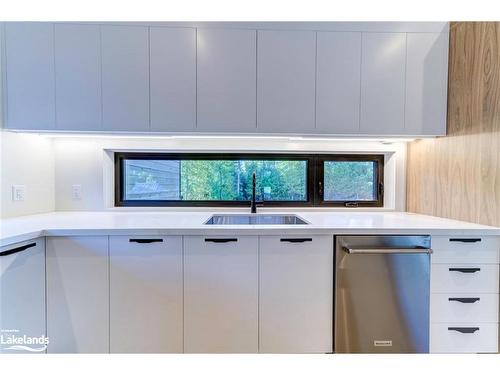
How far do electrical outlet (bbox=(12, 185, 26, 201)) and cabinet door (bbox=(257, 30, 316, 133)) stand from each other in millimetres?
1702

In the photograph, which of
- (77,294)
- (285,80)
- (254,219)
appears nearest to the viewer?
(77,294)

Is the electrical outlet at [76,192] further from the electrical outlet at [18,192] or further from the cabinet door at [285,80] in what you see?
the cabinet door at [285,80]

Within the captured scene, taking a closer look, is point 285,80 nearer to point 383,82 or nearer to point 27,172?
point 383,82

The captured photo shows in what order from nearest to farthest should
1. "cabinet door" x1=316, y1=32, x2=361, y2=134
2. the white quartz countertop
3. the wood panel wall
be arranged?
the white quartz countertop < the wood panel wall < "cabinet door" x1=316, y1=32, x2=361, y2=134

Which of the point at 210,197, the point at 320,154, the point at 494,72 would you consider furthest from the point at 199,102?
the point at 494,72

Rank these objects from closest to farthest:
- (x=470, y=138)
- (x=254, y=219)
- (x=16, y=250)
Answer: (x=16, y=250) < (x=470, y=138) < (x=254, y=219)

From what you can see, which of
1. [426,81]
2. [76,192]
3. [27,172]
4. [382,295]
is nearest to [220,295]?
[382,295]

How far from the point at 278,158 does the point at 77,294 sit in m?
1.67

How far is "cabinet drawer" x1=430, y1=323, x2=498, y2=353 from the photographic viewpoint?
5.21ft

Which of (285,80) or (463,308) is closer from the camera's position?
(463,308)

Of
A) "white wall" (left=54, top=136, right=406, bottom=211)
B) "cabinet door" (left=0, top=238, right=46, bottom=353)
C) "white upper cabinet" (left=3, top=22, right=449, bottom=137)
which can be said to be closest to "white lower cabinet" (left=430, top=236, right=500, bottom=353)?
"white upper cabinet" (left=3, top=22, right=449, bottom=137)

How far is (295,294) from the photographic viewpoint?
Answer: 5.17ft

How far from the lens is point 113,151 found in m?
2.25

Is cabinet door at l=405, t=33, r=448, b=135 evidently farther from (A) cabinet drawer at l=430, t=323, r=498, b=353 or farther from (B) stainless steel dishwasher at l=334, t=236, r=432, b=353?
(A) cabinet drawer at l=430, t=323, r=498, b=353
